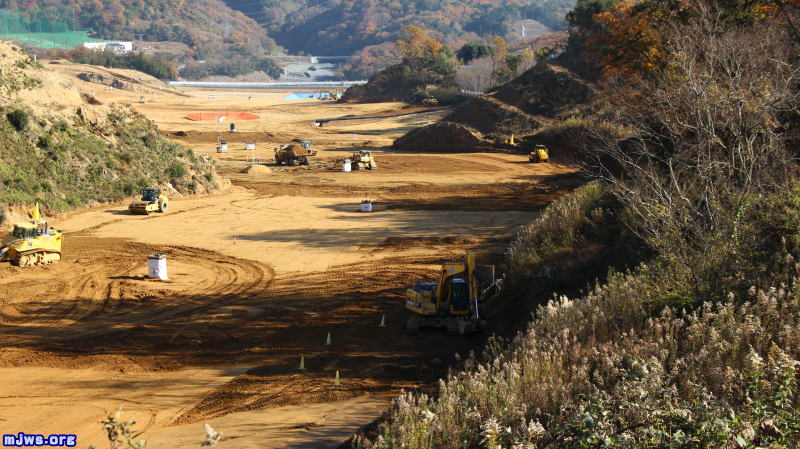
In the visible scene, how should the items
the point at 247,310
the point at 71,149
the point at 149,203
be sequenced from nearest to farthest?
the point at 247,310
the point at 149,203
the point at 71,149

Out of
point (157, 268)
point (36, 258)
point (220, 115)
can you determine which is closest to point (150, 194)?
point (36, 258)

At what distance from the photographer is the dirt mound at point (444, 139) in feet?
199

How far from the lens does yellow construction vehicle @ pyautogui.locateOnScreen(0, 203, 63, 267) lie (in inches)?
993

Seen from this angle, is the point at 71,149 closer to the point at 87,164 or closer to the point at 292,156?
the point at 87,164

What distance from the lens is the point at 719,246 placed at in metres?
12.3

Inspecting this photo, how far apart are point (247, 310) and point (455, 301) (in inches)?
244

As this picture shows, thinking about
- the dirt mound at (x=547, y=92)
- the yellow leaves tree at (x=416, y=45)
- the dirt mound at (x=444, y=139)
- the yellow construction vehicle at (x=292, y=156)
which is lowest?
the yellow construction vehicle at (x=292, y=156)

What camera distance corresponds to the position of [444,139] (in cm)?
6159

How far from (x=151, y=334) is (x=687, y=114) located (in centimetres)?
1384

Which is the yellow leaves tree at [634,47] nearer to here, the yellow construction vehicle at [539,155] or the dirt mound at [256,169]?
the yellow construction vehicle at [539,155]

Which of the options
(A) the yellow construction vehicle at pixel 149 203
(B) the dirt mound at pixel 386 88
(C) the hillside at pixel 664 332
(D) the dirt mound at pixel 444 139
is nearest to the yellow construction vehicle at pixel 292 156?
(D) the dirt mound at pixel 444 139

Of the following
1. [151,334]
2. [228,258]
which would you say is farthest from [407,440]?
[228,258]

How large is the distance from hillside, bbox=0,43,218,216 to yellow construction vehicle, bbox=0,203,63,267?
23.2 ft

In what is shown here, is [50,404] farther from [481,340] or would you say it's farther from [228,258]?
[228,258]
